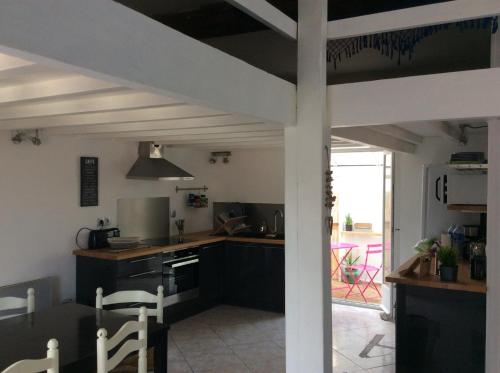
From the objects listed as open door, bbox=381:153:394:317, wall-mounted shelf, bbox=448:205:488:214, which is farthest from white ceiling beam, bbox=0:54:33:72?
open door, bbox=381:153:394:317

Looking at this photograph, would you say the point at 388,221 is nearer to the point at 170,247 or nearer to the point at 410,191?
the point at 410,191

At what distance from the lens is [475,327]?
3.20 metres

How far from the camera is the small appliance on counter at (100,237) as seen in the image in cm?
442

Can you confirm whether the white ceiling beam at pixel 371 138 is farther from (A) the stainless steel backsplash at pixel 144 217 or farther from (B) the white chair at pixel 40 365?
(A) the stainless steel backsplash at pixel 144 217

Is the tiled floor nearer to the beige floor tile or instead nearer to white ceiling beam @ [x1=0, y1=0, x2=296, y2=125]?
the beige floor tile

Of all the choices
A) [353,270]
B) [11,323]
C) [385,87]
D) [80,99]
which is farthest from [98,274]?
[353,270]

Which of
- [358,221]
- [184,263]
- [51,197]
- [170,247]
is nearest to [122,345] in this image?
[51,197]

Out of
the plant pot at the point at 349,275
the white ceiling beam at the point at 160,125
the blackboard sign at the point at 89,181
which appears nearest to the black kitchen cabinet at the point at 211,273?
the blackboard sign at the point at 89,181

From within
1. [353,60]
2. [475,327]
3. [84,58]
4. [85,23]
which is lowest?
[475,327]

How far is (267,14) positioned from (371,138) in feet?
6.67

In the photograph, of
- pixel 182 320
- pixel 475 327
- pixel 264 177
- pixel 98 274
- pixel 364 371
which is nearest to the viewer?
pixel 475 327

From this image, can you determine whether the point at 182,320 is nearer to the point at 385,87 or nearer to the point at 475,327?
the point at 475,327

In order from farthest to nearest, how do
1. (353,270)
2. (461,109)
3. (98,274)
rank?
(353,270) → (98,274) → (461,109)

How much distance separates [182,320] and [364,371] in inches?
84.6
